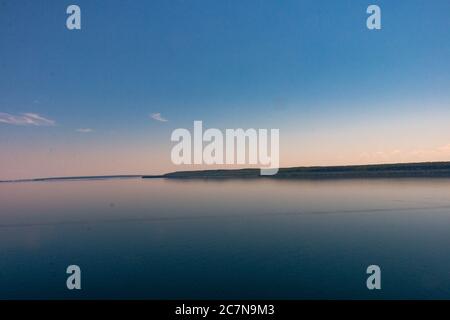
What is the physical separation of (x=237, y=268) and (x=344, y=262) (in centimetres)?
409

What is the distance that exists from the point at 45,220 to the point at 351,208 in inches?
913

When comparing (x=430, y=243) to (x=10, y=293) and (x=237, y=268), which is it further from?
(x=10, y=293)

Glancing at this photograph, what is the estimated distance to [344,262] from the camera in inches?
435

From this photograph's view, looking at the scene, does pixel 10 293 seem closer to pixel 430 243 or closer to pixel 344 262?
pixel 344 262
